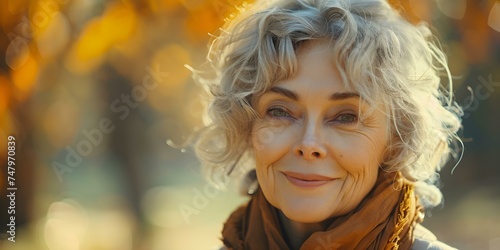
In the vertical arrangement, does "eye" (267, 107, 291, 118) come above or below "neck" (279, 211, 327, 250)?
above

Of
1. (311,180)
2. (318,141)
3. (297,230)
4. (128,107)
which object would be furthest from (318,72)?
(128,107)

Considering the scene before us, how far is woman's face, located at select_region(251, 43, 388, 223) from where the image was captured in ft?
7.79

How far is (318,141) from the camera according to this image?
2375 millimetres

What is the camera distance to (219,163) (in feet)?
9.80

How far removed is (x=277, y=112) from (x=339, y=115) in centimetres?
24

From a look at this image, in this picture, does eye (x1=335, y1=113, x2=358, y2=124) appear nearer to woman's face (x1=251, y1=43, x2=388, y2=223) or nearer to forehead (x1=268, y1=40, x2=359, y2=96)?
woman's face (x1=251, y1=43, x2=388, y2=223)

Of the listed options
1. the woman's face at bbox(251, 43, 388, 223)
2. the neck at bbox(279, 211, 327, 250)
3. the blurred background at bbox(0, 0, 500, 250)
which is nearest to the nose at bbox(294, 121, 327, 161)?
the woman's face at bbox(251, 43, 388, 223)

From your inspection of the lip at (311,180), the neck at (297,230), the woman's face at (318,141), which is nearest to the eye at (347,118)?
the woman's face at (318,141)

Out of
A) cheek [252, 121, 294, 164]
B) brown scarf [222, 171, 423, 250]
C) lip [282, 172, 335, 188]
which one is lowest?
brown scarf [222, 171, 423, 250]

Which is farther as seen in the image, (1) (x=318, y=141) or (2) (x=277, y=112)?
(2) (x=277, y=112)

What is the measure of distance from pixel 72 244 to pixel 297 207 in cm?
414

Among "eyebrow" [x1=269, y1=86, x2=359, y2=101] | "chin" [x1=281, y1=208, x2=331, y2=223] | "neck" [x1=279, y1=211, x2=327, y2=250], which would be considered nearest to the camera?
"eyebrow" [x1=269, y1=86, x2=359, y2=101]

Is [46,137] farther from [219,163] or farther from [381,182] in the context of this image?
[381,182]

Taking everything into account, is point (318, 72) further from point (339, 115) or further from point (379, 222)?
point (379, 222)
